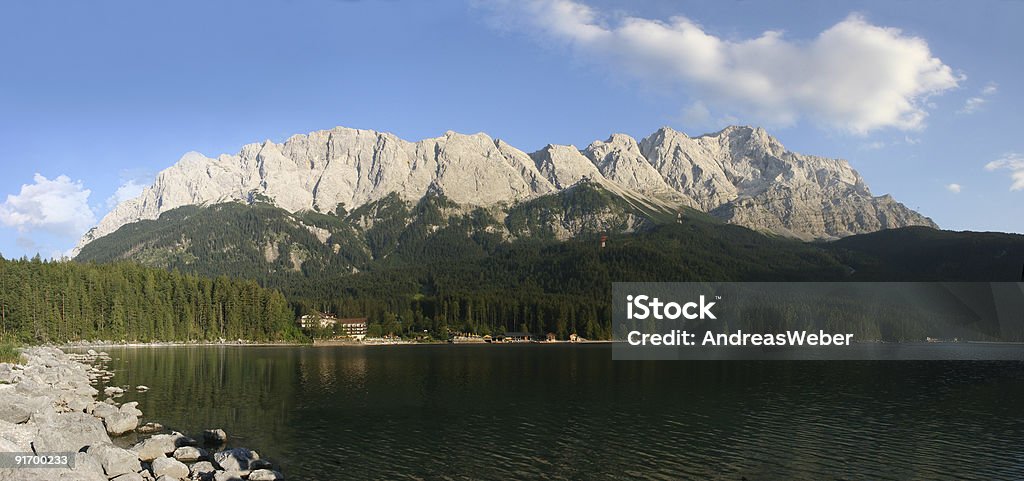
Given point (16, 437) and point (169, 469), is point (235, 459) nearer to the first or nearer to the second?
point (169, 469)

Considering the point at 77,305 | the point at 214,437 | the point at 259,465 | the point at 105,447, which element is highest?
the point at 77,305

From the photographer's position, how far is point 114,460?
3869 cm

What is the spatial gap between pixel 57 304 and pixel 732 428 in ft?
581

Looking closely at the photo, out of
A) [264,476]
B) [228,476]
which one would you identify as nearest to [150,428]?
[228,476]

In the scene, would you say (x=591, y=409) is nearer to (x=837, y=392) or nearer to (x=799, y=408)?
(x=799, y=408)

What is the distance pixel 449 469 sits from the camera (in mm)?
47406

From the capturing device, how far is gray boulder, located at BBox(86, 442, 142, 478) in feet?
126

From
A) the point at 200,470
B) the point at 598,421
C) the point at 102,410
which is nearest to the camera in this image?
the point at 200,470

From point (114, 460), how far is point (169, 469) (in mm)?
3460

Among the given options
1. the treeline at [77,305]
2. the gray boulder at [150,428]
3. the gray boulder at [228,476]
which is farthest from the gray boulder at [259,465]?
the treeline at [77,305]

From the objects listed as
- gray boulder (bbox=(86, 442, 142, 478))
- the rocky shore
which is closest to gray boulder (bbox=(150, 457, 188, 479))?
the rocky shore

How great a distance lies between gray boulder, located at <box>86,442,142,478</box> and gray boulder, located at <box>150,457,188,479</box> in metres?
1.27

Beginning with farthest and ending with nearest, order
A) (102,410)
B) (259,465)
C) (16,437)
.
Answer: (102,410) < (259,465) < (16,437)
